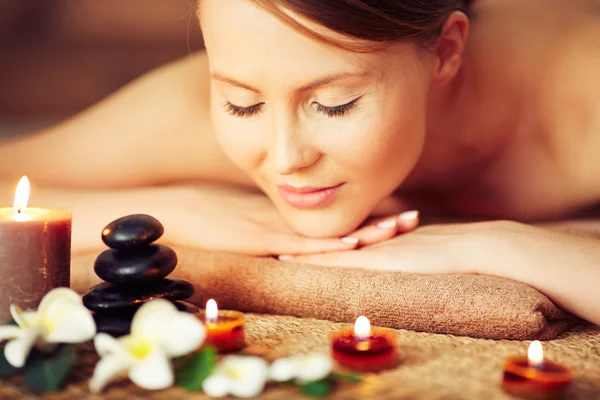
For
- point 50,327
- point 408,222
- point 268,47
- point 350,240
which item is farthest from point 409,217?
point 50,327

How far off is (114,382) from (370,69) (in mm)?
681

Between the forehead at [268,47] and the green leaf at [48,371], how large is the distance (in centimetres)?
57

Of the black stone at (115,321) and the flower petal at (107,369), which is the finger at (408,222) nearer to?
the black stone at (115,321)

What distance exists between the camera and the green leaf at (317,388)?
2.88 ft

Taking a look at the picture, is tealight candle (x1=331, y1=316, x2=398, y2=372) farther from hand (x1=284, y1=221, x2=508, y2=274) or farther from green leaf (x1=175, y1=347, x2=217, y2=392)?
hand (x1=284, y1=221, x2=508, y2=274)

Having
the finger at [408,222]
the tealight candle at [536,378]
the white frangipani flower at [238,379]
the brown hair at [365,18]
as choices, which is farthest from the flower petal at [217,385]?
the finger at [408,222]

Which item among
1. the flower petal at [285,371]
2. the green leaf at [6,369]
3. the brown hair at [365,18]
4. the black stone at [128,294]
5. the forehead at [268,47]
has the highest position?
the brown hair at [365,18]

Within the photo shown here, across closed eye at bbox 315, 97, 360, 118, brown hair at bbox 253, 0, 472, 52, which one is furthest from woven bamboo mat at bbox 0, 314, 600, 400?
brown hair at bbox 253, 0, 472, 52

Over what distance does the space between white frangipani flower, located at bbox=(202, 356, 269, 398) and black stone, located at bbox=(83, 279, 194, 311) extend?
0.67 feet

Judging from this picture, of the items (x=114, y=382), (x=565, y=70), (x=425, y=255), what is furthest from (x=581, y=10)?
(x=114, y=382)

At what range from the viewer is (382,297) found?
1205mm

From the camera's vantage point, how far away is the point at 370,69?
4.28ft

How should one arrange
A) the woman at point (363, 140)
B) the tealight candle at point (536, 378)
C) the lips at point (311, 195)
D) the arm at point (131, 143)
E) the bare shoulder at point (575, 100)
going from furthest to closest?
1. the arm at point (131, 143)
2. the bare shoulder at point (575, 100)
3. the lips at point (311, 195)
4. the woman at point (363, 140)
5. the tealight candle at point (536, 378)

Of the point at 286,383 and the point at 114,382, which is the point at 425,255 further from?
the point at 114,382
